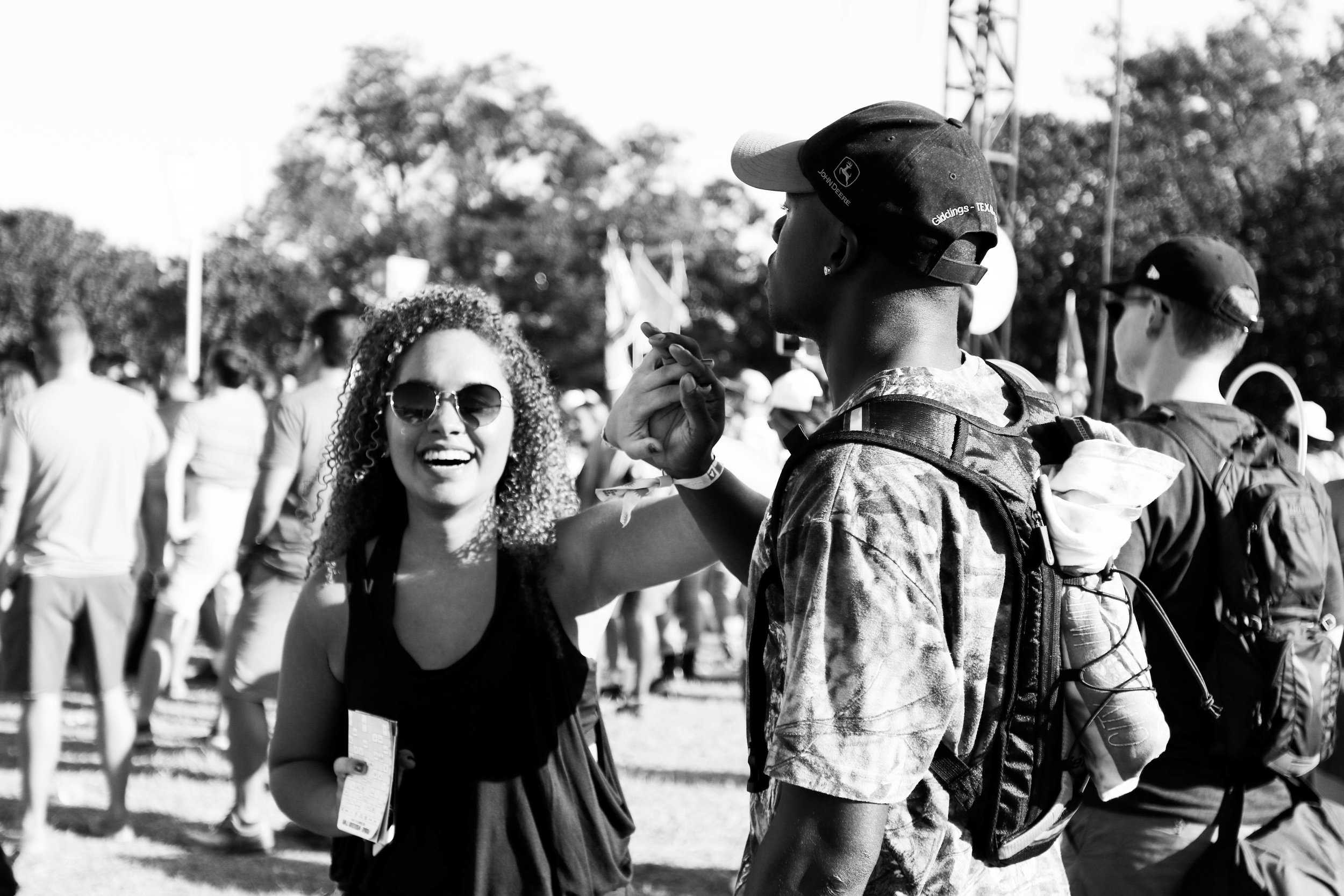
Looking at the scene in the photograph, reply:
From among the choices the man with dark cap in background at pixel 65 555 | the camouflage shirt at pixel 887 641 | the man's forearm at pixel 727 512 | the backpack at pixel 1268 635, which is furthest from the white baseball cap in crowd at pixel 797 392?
the camouflage shirt at pixel 887 641

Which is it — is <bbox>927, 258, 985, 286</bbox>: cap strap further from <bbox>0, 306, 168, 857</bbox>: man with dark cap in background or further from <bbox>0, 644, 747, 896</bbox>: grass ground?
<bbox>0, 306, 168, 857</bbox>: man with dark cap in background

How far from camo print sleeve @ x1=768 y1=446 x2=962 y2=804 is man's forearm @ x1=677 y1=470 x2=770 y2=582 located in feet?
2.03

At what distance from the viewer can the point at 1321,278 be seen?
3312cm

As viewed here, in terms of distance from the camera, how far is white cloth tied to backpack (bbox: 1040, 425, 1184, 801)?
149 centimetres

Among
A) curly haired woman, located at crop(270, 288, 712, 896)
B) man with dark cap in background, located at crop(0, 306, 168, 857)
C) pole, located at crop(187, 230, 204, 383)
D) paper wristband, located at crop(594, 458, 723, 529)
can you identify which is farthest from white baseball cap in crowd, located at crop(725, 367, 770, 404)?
pole, located at crop(187, 230, 204, 383)

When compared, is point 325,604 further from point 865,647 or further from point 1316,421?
point 1316,421

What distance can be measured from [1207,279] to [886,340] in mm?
1689

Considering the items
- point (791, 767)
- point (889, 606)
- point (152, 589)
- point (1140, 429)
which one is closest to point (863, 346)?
point (889, 606)

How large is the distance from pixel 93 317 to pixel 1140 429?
59524 mm

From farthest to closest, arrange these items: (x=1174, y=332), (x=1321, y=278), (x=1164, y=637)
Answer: (x=1321, y=278), (x=1174, y=332), (x=1164, y=637)

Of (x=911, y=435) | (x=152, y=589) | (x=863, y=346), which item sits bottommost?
(x=152, y=589)

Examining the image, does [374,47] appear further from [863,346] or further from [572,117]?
[863,346]

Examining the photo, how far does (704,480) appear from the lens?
198cm

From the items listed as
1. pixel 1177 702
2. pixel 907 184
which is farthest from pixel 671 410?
pixel 1177 702
